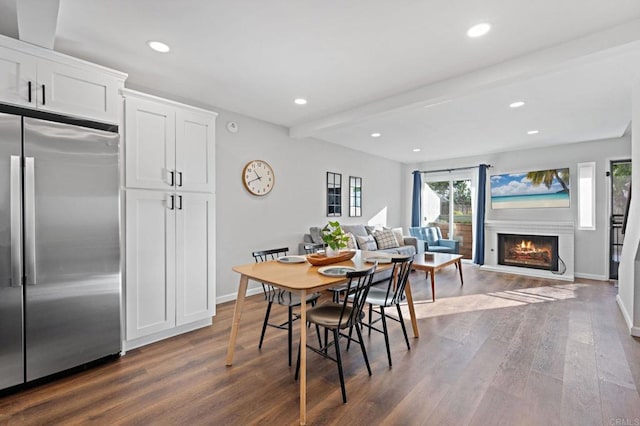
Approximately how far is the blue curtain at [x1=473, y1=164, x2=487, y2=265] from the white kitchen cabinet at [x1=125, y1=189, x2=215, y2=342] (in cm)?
557

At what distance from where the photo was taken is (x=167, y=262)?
2803 mm

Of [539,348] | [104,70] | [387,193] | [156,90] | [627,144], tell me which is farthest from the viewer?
[387,193]

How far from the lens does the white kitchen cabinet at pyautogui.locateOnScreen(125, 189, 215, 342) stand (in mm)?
2596

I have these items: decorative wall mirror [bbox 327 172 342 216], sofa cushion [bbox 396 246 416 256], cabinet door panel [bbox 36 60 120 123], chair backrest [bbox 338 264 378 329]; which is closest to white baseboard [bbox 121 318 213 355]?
chair backrest [bbox 338 264 378 329]

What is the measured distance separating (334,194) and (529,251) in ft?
13.4

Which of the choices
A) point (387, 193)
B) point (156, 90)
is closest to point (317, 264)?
point (156, 90)

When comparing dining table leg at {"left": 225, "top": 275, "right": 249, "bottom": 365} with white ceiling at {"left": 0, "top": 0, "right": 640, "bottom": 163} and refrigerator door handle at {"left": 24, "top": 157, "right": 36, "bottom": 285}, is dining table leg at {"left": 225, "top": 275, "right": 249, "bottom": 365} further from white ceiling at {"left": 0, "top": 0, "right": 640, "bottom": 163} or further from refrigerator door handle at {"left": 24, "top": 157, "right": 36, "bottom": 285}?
white ceiling at {"left": 0, "top": 0, "right": 640, "bottom": 163}

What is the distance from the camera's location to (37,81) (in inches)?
81.1

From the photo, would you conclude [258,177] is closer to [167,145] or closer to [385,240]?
[167,145]

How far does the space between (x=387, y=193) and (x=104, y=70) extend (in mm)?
5934

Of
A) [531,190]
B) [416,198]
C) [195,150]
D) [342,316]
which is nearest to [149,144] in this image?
[195,150]

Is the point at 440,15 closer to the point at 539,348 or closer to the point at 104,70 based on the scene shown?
the point at 104,70

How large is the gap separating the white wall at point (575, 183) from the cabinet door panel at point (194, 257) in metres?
6.04

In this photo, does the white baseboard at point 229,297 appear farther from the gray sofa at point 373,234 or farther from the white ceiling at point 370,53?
the white ceiling at point 370,53
